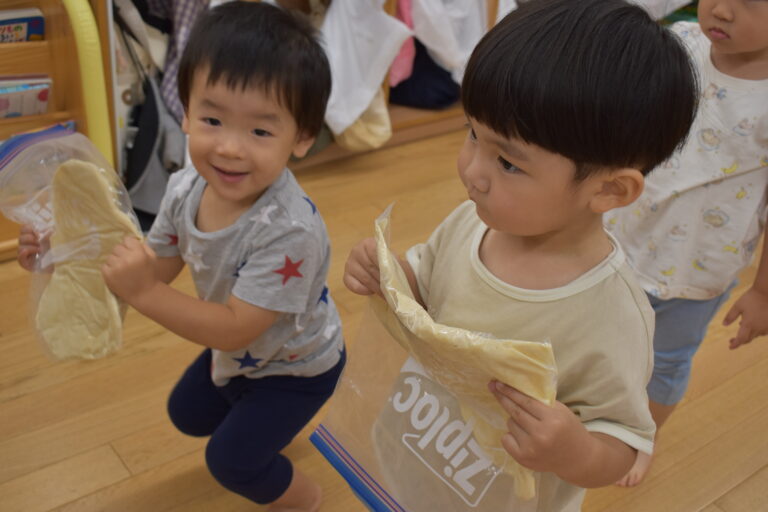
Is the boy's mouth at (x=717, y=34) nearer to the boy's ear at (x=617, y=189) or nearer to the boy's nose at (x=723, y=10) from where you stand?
the boy's nose at (x=723, y=10)

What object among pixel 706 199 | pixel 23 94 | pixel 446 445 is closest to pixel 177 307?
pixel 446 445

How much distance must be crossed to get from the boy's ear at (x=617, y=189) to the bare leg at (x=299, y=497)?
2.38 feet

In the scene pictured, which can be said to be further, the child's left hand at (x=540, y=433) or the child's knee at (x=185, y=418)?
the child's knee at (x=185, y=418)

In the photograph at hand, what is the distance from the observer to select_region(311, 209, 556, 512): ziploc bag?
0.65 meters

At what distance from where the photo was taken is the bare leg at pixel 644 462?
135 centimetres

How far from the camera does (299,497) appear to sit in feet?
4.07

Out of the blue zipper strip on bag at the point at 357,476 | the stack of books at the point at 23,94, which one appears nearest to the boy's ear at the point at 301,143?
the blue zipper strip on bag at the point at 357,476

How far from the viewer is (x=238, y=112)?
38.0 inches

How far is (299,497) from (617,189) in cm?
78

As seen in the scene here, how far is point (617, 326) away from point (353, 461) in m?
0.33

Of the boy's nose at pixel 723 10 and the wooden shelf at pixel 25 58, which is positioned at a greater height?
the boy's nose at pixel 723 10

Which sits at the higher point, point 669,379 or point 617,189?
point 617,189

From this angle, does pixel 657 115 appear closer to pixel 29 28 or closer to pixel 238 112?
pixel 238 112

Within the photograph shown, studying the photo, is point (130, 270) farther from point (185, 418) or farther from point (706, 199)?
point (706, 199)
